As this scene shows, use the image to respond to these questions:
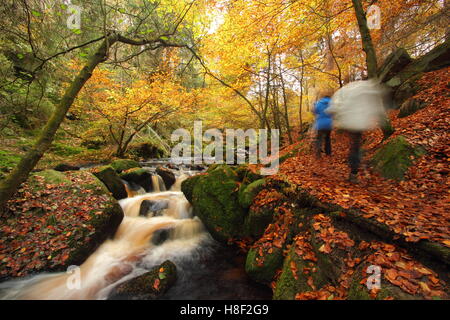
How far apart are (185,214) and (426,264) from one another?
19.9 ft

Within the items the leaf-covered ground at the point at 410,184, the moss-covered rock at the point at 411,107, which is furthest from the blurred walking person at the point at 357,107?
the moss-covered rock at the point at 411,107

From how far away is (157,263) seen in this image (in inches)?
196

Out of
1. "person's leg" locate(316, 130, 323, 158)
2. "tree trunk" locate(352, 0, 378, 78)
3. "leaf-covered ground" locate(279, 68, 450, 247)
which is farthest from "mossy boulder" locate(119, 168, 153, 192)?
"tree trunk" locate(352, 0, 378, 78)

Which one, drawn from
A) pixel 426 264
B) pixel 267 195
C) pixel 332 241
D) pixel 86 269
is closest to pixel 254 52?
pixel 267 195

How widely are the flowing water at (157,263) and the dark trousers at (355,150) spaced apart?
3309mm

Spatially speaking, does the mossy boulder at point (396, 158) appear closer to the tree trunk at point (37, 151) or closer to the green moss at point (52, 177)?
the tree trunk at point (37, 151)

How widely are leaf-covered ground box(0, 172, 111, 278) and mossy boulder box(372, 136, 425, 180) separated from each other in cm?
727

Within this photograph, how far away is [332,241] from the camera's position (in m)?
3.12

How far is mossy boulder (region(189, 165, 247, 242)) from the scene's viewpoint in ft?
17.8

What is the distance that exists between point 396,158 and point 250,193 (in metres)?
3.41

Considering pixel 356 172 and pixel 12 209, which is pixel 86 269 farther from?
pixel 356 172

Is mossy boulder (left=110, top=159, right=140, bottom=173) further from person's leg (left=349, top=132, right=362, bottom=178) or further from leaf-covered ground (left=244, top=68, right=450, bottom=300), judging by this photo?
person's leg (left=349, top=132, right=362, bottom=178)

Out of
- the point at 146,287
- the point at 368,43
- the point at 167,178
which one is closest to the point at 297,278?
Result: the point at 146,287

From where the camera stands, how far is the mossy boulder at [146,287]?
3.74m
